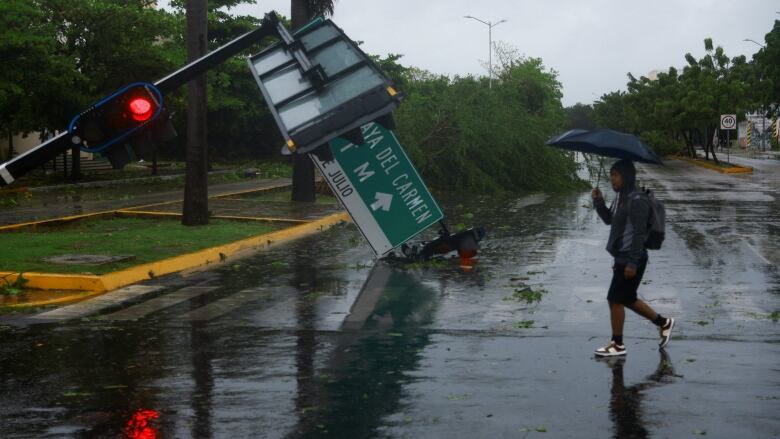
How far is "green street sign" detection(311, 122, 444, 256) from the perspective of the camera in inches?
591

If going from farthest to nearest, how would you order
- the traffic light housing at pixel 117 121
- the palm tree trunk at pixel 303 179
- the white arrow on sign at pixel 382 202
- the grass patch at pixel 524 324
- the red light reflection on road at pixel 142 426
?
the palm tree trunk at pixel 303 179 < the white arrow on sign at pixel 382 202 < the grass patch at pixel 524 324 < the traffic light housing at pixel 117 121 < the red light reflection on road at pixel 142 426

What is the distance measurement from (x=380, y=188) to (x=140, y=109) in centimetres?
602

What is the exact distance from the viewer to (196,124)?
2086cm

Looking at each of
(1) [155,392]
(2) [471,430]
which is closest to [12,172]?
(1) [155,392]

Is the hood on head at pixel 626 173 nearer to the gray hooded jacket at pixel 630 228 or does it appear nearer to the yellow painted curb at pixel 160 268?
the gray hooded jacket at pixel 630 228

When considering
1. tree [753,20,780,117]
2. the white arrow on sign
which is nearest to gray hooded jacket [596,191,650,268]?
the white arrow on sign

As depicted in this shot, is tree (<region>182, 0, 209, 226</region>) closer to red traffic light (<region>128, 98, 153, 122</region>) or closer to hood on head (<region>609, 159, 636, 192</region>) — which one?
red traffic light (<region>128, 98, 153, 122</region>)

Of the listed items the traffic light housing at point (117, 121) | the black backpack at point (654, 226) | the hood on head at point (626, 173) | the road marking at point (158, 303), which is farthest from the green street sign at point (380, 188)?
the black backpack at point (654, 226)

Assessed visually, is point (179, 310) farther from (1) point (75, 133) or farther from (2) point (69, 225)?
(2) point (69, 225)

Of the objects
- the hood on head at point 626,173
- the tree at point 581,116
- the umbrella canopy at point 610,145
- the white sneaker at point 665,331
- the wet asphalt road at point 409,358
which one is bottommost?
the wet asphalt road at point 409,358

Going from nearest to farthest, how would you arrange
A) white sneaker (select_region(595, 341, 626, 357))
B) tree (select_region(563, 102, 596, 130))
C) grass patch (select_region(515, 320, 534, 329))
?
white sneaker (select_region(595, 341, 626, 357)) < grass patch (select_region(515, 320, 534, 329)) < tree (select_region(563, 102, 596, 130))

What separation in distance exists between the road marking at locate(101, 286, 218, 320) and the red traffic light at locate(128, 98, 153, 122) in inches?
111

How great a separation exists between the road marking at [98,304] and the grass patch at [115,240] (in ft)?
2.46

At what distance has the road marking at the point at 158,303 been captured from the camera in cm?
1162
